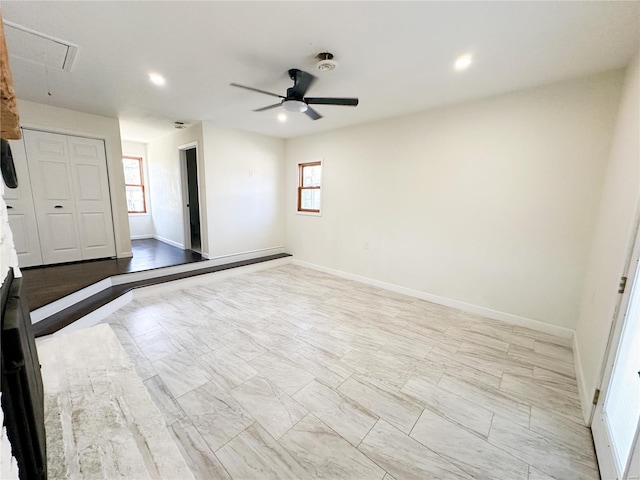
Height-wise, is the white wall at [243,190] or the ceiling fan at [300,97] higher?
the ceiling fan at [300,97]

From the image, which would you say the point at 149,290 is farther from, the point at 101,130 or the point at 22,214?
the point at 101,130

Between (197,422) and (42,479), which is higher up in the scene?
(42,479)

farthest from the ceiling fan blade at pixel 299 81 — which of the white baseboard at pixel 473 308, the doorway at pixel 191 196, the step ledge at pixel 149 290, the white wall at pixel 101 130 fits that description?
the white wall at pixel 101 130

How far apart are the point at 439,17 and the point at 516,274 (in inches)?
112

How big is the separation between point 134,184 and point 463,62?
7468mm

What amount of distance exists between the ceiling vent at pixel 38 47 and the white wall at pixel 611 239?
14.9ft

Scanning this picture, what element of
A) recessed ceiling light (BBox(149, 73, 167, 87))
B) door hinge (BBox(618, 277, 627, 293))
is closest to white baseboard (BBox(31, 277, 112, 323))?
recessed ceiling light (BBox(149, 73, 167, 87))

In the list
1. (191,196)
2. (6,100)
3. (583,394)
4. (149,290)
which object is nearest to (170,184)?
(191,196)

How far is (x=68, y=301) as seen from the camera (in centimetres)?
295

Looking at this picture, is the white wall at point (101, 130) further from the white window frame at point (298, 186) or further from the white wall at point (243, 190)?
the white window frame at point (298, 186)

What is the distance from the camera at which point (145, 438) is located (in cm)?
132

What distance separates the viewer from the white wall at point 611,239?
1.74 metres

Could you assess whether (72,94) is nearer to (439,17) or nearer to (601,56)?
(439,17)

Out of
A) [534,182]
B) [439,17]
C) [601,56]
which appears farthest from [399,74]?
[534,182]
